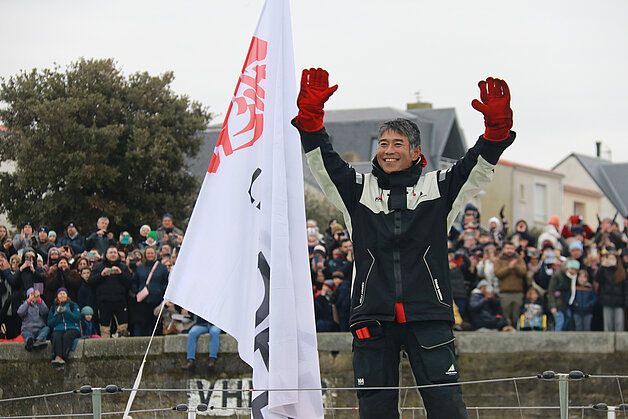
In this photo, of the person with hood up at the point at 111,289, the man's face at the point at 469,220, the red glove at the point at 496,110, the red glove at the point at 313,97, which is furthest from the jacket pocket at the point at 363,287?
the man's face at the point at 469,220

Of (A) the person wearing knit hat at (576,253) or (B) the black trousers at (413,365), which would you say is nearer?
(B) the black trousers at (413,365)

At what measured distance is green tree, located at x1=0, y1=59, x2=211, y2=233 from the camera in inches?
934

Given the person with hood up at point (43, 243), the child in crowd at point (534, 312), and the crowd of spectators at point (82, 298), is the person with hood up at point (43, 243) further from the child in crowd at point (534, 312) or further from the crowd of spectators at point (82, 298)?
the child in crowd at point (534, 312)

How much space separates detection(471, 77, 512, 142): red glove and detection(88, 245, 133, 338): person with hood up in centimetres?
946

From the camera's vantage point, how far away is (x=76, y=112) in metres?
24.7

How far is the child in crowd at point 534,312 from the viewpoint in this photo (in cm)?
1423

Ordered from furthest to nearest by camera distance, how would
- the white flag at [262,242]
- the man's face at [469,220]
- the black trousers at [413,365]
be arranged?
1. the man's face at [469,220]
2. the white flag at [262,242]
3. the black trousers at [413,365]

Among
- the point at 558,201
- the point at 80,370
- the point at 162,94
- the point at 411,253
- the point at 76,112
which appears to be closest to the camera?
the point at 411,253

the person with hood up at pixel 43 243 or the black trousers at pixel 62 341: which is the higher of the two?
the person with hood up at pixel 43 243

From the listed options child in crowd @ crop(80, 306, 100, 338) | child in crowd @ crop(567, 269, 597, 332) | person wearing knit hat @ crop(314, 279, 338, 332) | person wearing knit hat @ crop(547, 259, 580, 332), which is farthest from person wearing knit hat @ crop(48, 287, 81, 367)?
child in crowd @ crop(567, 269, 597, 332)

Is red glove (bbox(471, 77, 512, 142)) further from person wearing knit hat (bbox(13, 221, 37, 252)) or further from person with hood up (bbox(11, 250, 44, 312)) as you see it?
person wearing knit hat (bbox(13, 221, 37, 252))

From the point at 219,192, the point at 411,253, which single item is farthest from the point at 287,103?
the point at 411,253

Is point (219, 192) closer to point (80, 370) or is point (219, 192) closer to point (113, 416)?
point (113, 416)

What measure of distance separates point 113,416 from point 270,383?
262 inches
